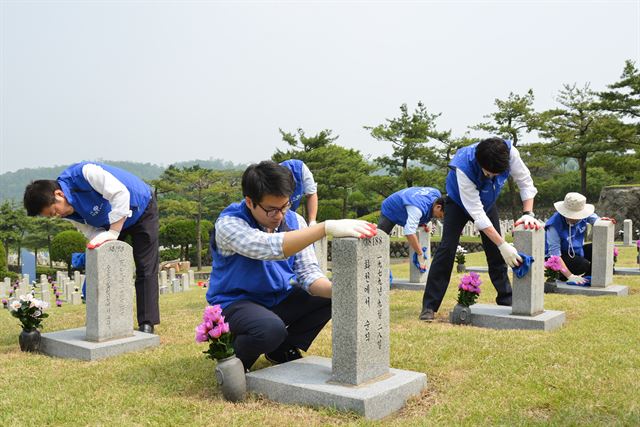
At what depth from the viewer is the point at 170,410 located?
3.01 metres

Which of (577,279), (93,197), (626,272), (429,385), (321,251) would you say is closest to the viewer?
(429,385)

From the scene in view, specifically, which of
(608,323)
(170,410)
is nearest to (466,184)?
(608,323)

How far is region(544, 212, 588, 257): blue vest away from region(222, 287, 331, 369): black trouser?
15.2 ft

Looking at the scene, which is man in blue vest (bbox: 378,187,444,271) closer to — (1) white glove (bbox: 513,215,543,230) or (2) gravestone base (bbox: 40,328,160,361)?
(1) white glove (bbox: 513,215,543,230)

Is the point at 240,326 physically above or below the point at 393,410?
above

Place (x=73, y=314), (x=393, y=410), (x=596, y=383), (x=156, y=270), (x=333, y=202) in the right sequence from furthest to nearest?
(x=333, y=202), (x=73, y=314), (x=156, y=270), (x=596, y=383), (x=393, y=410)

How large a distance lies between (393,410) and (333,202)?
84.4ft

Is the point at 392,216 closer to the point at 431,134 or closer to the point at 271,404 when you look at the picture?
the point at 271,404

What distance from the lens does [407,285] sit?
27.0ft

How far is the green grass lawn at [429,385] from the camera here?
2.85m

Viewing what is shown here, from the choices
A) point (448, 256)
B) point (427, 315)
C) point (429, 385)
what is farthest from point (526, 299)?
point (429, 385)

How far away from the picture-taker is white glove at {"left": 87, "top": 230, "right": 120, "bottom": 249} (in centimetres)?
453

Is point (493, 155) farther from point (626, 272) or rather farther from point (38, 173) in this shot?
point (38, 173)

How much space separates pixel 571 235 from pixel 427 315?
3084 millimetres
